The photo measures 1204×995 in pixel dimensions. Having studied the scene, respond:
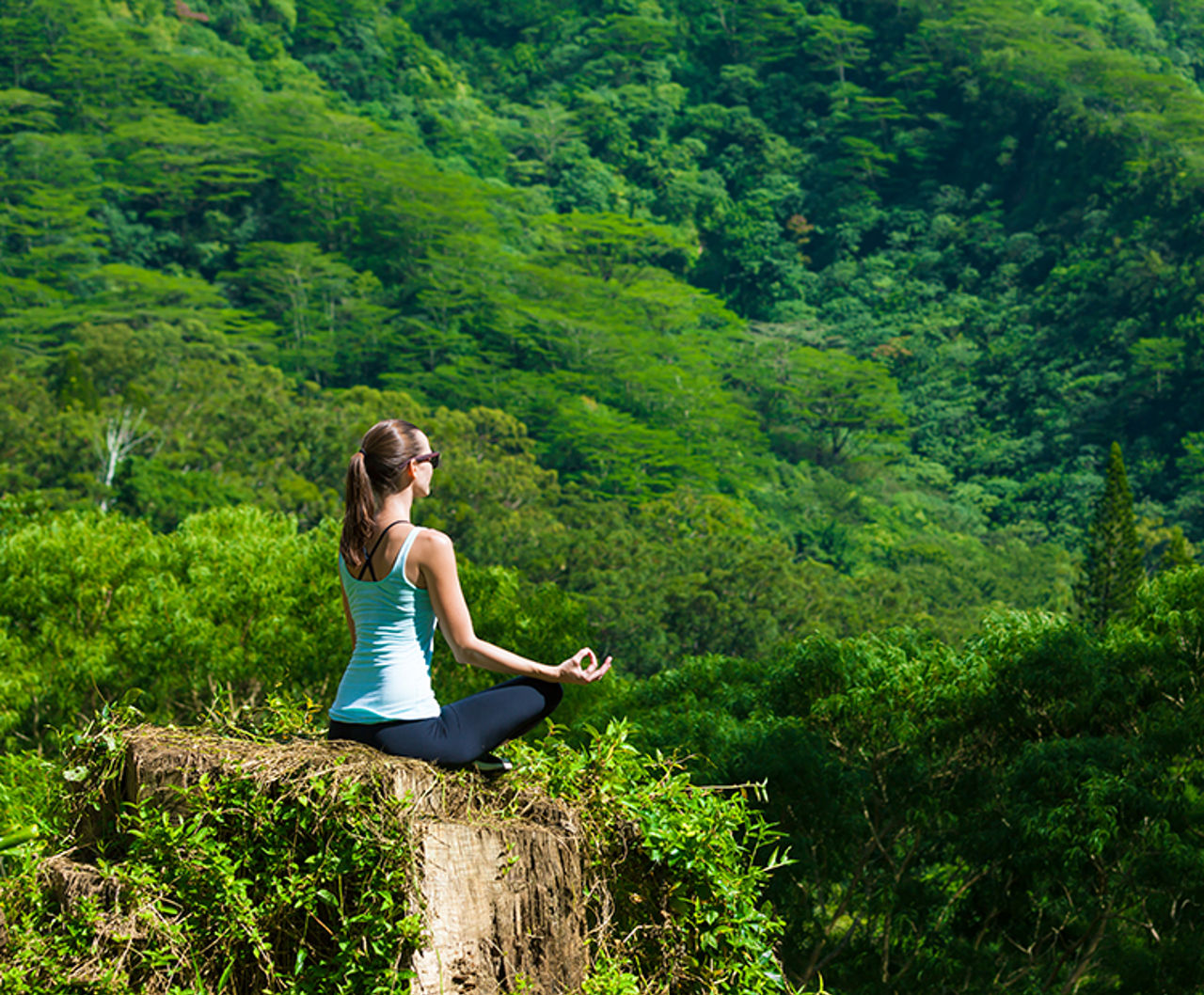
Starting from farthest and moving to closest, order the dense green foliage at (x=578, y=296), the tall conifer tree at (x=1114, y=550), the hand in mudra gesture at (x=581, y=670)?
the dense green foliage at (x=578, y=296) < the tall conifer tree at (x=1114, y=550) < the hand in mudra gesture at (x=581, y=670)

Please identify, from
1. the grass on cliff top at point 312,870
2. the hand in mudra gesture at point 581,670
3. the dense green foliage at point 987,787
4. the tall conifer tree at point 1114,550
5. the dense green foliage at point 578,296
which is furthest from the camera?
the dense green foliage at point 578,296

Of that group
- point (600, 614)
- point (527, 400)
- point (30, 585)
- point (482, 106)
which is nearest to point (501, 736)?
point (30, 585)

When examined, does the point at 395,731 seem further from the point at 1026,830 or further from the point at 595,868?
the point at 1026,830

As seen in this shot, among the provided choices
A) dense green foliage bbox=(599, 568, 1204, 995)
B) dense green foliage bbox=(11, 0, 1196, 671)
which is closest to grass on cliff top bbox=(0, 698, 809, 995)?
dense green foliage bbox=(599, 568, 1204, 995)

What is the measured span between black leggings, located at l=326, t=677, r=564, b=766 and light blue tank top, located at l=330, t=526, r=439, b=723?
3cm

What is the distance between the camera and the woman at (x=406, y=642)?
3.07m

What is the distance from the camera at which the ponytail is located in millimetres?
3123

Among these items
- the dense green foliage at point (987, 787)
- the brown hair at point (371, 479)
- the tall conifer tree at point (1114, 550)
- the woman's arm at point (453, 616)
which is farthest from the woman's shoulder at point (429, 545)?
the tall conifer tree at point (1114, 550)

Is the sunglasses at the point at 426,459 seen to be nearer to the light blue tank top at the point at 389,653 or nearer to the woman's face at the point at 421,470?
the woman's face at the point at 421,470

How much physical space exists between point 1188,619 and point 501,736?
769 centimetres

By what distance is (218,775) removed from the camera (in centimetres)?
294

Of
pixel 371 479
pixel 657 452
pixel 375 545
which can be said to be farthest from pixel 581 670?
pixel 657 452

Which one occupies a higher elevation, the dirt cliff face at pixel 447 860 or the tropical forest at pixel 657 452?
the dirt cliff face at pixel 447 860

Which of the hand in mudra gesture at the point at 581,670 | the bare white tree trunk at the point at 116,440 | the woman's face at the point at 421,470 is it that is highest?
the woman's face at the point at 421,470
